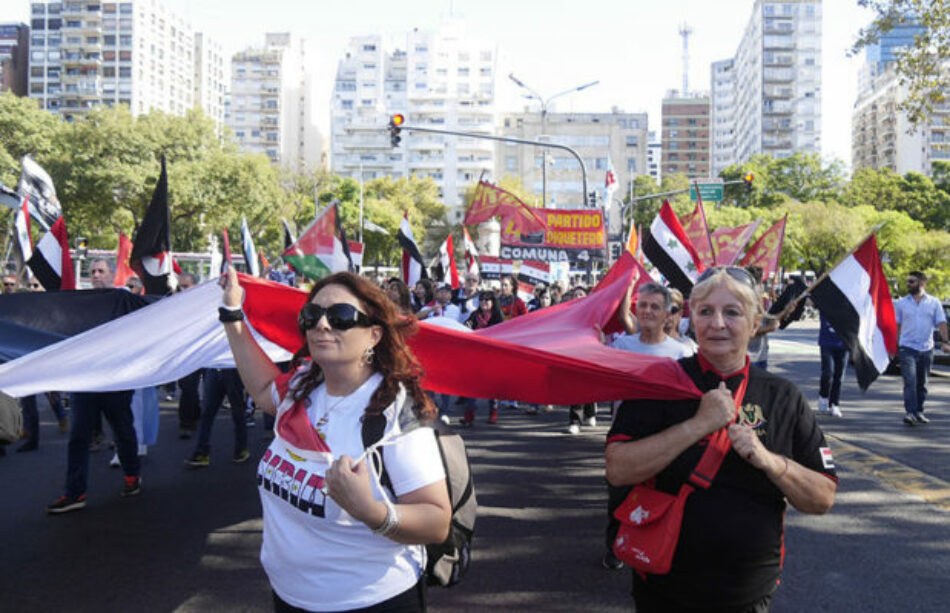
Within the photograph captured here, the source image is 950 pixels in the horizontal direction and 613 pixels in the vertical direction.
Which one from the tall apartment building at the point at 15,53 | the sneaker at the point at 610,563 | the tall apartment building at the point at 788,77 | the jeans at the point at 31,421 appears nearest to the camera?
the sneaker at the point at 610,563

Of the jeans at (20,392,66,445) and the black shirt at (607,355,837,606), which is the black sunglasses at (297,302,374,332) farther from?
the jeans at (20,392,66,445)

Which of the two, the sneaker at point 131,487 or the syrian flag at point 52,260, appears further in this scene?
the syrian flag at point 52,260

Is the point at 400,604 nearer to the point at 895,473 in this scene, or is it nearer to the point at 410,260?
the point at 895,473

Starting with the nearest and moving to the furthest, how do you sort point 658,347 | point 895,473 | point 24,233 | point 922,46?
point 658,347
point 895,473
point 24,233
point 922,46

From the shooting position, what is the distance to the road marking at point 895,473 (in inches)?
268

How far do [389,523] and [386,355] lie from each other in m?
0.56

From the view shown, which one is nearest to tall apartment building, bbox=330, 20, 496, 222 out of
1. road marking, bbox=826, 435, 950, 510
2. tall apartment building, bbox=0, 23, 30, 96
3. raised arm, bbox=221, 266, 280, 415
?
tall apartment building, bbox=0, 23, 30, 96

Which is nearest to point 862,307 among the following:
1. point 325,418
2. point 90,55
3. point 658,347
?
point 658,347

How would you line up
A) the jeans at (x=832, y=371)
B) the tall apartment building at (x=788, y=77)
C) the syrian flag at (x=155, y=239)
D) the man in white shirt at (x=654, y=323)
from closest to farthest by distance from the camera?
the man in white shirt at (x=654, y=323) → the syrian flag at (x=155, y=239) → the jeans at (x=832, y=371) → the tall apartment building at (x=788, y=77)

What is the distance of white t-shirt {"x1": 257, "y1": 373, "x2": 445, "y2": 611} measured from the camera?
2.27 m

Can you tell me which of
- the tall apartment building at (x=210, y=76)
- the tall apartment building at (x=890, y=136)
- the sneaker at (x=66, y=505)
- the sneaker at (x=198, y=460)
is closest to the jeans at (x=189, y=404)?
the sneaker at (x=198, y=460)

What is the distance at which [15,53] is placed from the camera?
104 meters

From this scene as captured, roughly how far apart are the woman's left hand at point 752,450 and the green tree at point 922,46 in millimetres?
13953

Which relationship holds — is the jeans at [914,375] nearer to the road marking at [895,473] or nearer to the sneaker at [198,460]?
the road marking at [895,473]
